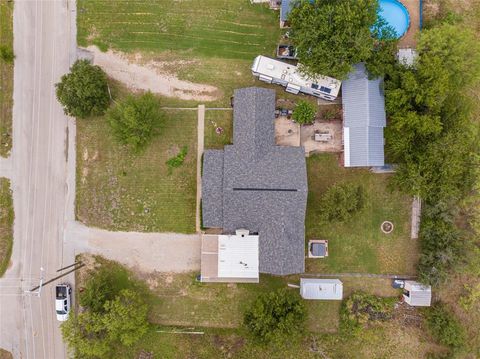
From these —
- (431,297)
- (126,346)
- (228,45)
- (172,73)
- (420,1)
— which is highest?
(420,1)

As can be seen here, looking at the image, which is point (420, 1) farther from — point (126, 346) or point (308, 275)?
point (126, 346)

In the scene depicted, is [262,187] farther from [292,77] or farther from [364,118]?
[364,118]

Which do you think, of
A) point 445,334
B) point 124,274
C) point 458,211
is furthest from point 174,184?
point 445,334

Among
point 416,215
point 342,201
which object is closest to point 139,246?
point 342,201

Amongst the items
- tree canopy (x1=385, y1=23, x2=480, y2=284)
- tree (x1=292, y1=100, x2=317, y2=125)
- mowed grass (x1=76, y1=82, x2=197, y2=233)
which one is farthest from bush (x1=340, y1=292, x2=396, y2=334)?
tree (x1=292, y1=100, x2=317, y2=125)

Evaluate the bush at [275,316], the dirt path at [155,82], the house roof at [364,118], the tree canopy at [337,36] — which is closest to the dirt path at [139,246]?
the bush at [275,316]

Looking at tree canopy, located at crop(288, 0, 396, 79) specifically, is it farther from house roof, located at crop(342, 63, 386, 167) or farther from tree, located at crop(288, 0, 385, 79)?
house roof, located at crop(342, 63, 386, 167)

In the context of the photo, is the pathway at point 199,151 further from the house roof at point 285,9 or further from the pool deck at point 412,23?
the pool deck at point 412,23
